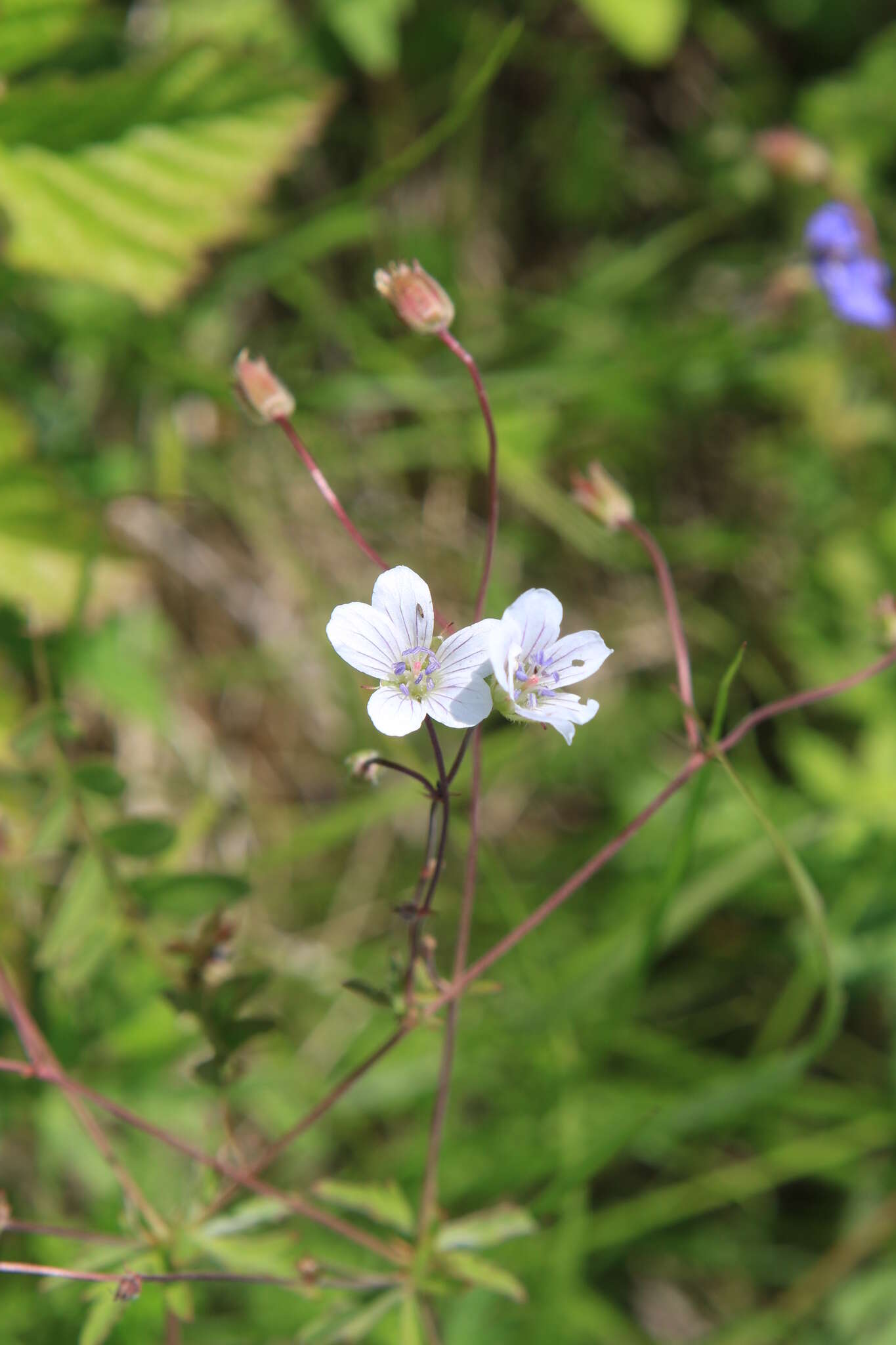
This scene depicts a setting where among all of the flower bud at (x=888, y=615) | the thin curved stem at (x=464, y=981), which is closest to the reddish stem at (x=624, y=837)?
the thin curved stem at (x=464, y=981)

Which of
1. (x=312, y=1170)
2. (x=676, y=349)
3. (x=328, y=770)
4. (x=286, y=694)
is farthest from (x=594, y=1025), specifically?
(x=676, y=349)

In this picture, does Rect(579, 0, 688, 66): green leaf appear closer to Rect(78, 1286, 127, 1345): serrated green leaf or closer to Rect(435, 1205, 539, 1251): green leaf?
Rect(435, 1205, 539, 1251): green leaf

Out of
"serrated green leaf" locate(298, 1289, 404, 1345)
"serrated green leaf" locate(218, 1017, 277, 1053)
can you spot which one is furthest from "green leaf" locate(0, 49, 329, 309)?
"serrated green leaf" locate(298, 1289, 404, 1345)

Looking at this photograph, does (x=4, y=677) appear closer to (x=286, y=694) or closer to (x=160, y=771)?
(x=160, y=771)

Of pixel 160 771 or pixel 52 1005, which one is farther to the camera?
pixel 160 771

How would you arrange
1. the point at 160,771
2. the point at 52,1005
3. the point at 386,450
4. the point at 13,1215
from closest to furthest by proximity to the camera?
the point at 52,1005 → the point at 13,1215 → the point at 160,771 → the point at 386,450

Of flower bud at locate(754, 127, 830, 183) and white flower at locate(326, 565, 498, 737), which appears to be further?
flower bud at locate(754, 127, 830, 183)
